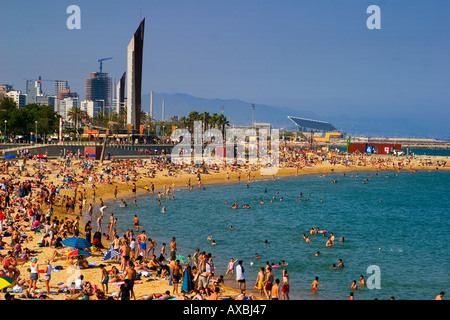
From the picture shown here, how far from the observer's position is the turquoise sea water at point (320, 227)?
20.8 m

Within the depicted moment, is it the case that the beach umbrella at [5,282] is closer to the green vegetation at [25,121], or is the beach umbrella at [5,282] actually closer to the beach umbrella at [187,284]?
the beach umbrella at [187,284]

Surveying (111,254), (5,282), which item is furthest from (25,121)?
(5,282)

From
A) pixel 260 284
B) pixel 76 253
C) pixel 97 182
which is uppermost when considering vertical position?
pixel 97 182

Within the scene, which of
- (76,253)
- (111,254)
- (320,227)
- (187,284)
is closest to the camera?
(187,284)

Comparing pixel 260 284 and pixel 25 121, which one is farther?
pixel 25 121

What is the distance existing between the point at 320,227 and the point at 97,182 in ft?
68.9

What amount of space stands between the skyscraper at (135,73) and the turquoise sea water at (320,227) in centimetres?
3345

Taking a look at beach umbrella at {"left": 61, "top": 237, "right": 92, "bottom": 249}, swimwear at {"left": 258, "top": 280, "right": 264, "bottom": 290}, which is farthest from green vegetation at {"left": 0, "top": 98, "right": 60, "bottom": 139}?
swimwear at {"left": 258, "top": 280, "right": 264, "bottom": 290}

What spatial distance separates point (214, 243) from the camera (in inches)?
1018

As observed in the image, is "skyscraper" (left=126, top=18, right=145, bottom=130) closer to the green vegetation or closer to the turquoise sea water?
the green vegetation

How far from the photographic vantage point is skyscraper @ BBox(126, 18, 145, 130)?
8006 centimetres

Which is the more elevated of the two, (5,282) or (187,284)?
(5,282)

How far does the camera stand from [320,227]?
3347 centimetres

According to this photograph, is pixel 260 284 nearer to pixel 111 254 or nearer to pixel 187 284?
pixel 187 284
